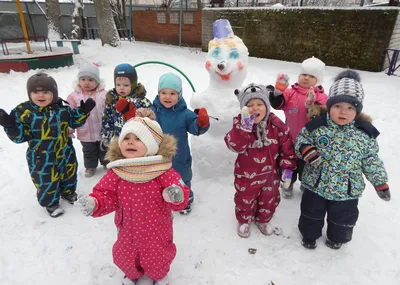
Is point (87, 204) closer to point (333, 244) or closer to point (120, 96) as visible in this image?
point (120, 96)

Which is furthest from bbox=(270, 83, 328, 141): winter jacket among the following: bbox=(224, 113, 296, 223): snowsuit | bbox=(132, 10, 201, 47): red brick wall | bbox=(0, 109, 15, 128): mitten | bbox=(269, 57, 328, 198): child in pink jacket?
bbox=(132, 10, 201, 47): red brick wall

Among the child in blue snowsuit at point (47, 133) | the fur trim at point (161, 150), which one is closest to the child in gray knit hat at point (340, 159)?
the fur trim at point (161, 150)

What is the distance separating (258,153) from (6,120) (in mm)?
2189

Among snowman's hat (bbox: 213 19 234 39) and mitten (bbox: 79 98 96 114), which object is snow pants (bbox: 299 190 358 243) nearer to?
snowman's hat (bbox: 213 19 234 39)

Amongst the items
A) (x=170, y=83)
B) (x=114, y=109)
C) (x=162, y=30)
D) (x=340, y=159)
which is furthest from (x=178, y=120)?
(x=162, y=30)

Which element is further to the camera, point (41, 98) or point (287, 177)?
point (41, 98)

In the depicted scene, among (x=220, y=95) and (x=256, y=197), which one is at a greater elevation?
(x=220, y=95)

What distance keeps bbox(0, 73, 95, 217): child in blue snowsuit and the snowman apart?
4.26ft

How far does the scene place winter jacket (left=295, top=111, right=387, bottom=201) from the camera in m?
2.19

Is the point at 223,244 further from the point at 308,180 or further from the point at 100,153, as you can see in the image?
the point at 100,153

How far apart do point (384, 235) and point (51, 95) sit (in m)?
3.46

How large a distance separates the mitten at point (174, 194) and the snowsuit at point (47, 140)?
163 cm

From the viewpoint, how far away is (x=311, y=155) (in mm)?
2225

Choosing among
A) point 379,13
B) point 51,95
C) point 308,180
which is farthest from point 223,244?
point 379,13
